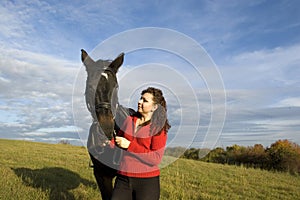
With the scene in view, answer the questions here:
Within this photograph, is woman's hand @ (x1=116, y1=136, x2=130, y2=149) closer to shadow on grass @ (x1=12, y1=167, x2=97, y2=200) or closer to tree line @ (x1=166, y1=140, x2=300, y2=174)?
shadow on grass @ (x1=12, y1=167, x2=97, y2=200)

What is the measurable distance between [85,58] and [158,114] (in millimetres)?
1768

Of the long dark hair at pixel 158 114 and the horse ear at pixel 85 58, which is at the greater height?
the horse ear at pixel 85 58

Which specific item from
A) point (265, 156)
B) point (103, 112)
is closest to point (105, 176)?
point (103, 112)

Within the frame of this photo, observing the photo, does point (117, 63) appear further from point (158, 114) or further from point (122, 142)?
point (122, 142)

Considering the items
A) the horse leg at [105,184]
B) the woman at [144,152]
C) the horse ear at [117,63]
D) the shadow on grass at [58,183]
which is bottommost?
the shadow on grass at [58,183]

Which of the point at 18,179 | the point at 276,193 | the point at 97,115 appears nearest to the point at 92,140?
the point at 97,115

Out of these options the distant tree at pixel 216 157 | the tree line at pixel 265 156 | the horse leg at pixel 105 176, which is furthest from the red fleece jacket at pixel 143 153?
the distant tree at pixel 216 157

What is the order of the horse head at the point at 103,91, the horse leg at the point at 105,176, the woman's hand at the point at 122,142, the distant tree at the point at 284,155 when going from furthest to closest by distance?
the distant tree at the point at 284,155
the horse leg at the point at 105,176
the horse head at the point at 103,91
the woman's hand at the point at 122,142

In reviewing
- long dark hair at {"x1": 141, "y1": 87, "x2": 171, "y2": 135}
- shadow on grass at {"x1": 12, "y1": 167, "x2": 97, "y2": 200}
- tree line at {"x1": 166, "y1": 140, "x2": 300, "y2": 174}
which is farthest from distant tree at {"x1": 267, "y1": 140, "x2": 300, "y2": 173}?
long dark hair at {"x1": 141, "y1": 87, "x2": 171, "y2": 135}

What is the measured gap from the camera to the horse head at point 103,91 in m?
4.56

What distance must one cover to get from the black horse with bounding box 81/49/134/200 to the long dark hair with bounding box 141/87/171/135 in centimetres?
61

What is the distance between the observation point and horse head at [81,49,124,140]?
4.56m

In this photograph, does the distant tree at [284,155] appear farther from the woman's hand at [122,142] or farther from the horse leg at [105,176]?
the woman's hand at [122,142]

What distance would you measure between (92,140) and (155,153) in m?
1.50
